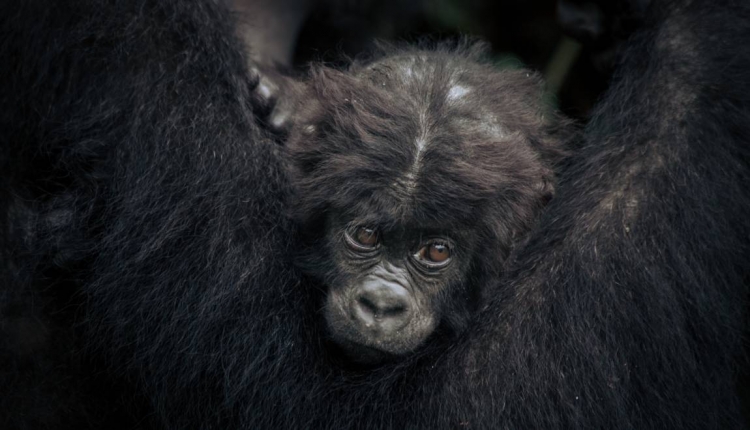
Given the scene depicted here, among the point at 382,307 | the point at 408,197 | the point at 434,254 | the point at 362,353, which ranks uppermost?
the point at 408,197

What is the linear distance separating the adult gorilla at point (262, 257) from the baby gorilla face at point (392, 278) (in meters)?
0.15

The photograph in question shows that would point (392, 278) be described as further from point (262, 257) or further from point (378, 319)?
point (262, 257)

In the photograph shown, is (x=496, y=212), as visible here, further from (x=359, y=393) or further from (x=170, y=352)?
(x=170, y=352)

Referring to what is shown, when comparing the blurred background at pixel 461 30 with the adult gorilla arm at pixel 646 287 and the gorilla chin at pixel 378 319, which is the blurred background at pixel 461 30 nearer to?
the adult gorilla arm at pixel 646 287

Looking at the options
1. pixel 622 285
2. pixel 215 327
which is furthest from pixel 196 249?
pixel 622 285

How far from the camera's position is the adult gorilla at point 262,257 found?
2977mm

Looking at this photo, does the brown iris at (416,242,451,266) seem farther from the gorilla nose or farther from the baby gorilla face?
the gorilla nose

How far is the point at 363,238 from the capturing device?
3049 millimetres

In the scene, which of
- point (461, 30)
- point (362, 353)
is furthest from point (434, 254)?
point (461, 30)

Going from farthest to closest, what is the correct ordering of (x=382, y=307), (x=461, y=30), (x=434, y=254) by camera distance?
(x=461, y=30)
(x=434, y=254)
(x=382, y=307)

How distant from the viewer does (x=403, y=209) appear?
2.98 m

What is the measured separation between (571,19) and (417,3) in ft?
4.48

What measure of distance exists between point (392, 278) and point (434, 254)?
158 millimetres

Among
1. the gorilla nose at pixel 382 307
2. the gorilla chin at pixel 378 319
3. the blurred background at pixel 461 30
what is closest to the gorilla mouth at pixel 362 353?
the gorilla chin at pixel 378 319
